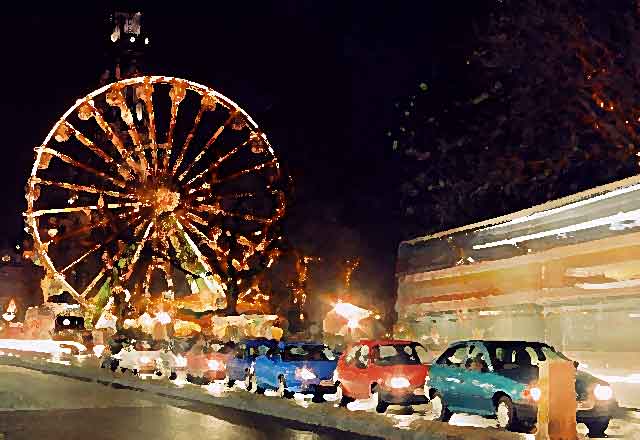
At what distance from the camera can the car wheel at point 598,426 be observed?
16.4m

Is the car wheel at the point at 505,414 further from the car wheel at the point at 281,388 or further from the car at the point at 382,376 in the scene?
the car wheel at the point at 281,388

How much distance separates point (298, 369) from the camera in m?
23.7

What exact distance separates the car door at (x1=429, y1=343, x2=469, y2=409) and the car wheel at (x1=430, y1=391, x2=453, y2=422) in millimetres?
128

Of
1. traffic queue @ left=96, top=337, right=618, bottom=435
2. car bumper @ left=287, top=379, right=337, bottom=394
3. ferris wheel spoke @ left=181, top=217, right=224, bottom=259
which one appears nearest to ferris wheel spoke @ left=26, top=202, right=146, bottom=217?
ferris wheel spoke @ left=181, top=217, right=224, bottom=259

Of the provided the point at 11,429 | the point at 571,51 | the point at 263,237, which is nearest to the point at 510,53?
the point at 571,51

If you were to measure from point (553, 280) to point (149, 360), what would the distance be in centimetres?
1885

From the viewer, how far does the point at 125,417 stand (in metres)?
19.2

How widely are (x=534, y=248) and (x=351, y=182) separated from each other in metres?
32.9

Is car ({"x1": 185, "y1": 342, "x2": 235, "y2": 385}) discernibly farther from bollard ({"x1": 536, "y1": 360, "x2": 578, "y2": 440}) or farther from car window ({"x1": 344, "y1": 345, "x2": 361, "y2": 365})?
bollard ({"x1": 536, "y1": 360, "x2": 578, "y2": 440})

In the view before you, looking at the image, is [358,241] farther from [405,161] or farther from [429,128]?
[429,128]

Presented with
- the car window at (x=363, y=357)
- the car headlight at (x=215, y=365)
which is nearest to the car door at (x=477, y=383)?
the car window at (x=363, y=357)

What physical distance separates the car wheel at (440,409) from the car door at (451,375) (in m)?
0.13

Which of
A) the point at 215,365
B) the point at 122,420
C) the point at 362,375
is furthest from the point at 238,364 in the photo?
the point at 122,420

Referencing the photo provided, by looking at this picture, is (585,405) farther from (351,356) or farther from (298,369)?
(298,369)
